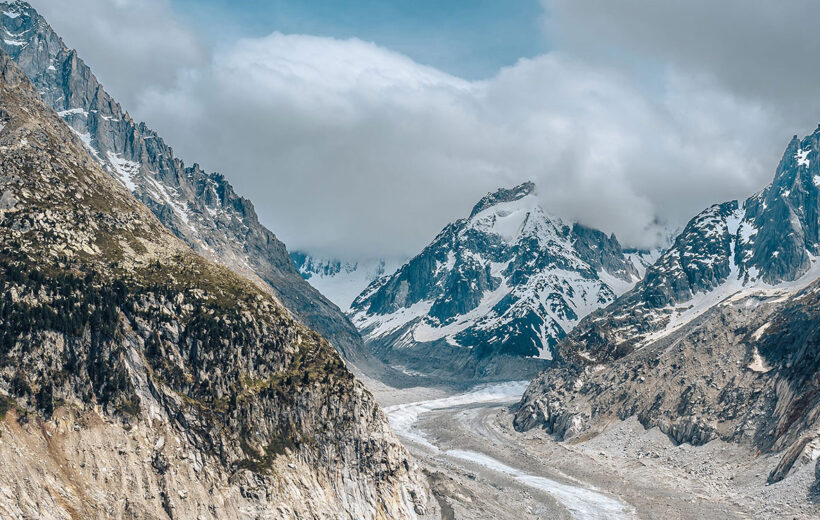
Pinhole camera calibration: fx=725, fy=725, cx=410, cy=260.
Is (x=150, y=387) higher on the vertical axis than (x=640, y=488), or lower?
higher

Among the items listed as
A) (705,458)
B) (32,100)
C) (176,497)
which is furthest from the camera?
(705,458)

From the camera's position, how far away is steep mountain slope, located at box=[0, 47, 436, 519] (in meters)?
86.3

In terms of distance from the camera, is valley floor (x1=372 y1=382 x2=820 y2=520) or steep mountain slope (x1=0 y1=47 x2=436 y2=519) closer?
steep mountain slope (x1=0 y1=47 x2=436 y2=519)

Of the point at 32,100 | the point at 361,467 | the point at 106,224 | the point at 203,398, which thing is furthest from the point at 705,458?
the point at 32,100

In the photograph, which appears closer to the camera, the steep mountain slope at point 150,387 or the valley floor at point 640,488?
the steep mountain slope at point 150,387

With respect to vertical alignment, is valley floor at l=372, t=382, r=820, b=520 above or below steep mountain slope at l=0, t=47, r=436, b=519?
below

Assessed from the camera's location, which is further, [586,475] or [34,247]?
[586,475]

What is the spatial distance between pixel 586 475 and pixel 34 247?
141 metres

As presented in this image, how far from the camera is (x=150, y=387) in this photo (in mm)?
98375

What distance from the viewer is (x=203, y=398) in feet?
333

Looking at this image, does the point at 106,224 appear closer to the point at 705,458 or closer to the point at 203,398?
the point at 203,398

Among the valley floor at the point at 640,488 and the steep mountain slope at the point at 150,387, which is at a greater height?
the steep mountain slope at the point at 150,387

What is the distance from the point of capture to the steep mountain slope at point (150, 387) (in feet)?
283

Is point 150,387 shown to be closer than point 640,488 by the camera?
Yes
